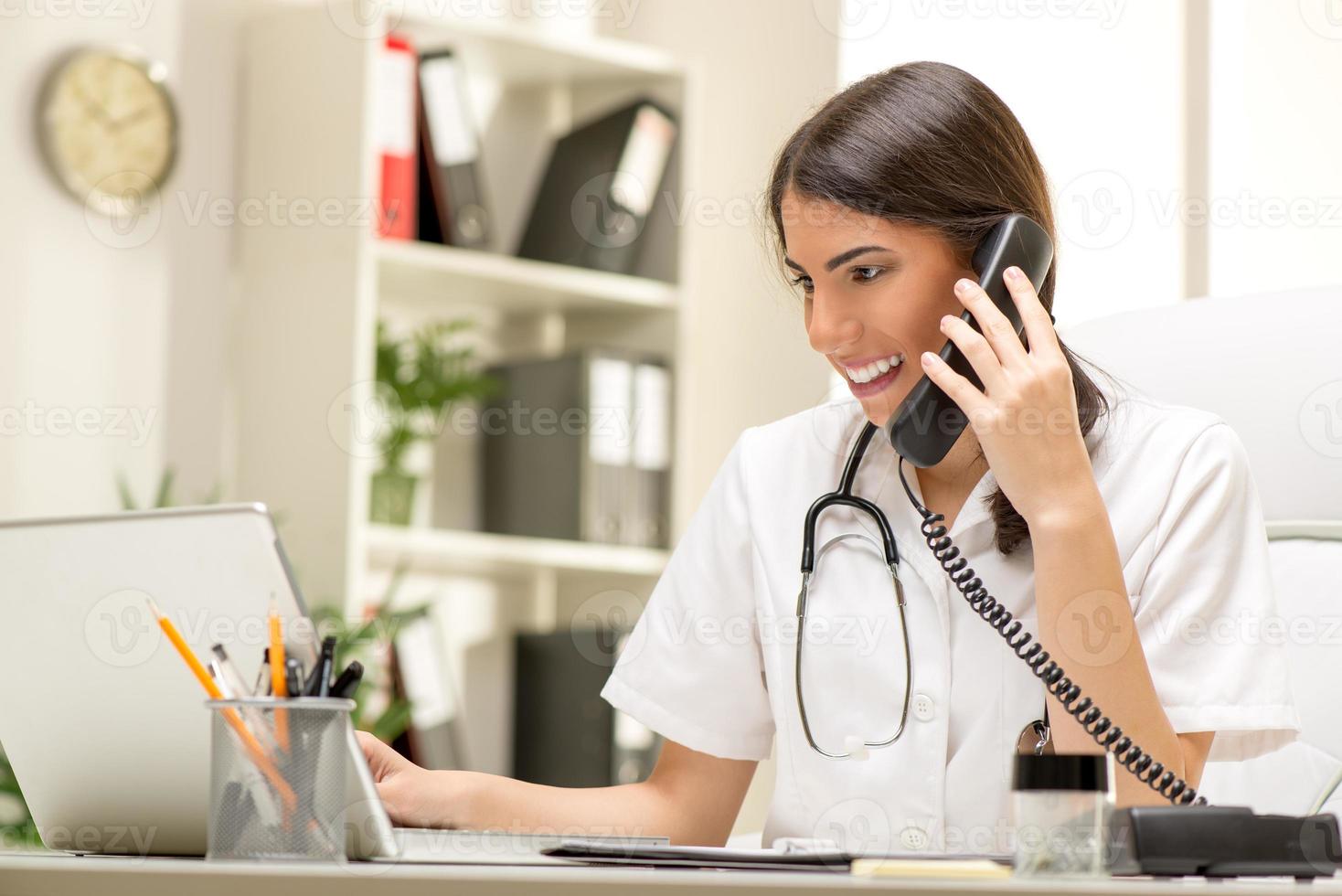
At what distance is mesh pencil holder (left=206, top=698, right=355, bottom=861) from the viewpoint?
0.70 metres

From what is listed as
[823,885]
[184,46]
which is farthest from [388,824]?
[184,46]

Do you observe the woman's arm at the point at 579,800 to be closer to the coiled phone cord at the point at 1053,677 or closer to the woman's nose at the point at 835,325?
the coiled phone cord at the point at 1053,677

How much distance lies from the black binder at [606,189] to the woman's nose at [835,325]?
1.60 m

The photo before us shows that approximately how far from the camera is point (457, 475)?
9.85ft

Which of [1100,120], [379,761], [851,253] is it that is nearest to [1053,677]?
[851,253]

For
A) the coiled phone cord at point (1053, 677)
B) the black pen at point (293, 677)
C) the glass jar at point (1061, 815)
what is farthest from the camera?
the coiled phone cord at point (1053, 677)

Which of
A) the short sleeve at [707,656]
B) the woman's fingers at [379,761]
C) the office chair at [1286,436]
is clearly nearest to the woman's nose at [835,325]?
the short sleeve at [707,656]

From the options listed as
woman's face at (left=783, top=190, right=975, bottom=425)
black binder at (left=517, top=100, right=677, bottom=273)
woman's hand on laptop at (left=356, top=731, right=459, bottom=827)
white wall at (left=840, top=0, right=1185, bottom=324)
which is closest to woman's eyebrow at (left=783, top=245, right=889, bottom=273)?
woman's face at (left=783, top=190, right=975, bottom=425)

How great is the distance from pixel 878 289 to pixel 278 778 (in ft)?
2.62

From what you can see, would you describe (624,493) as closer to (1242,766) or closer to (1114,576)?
(1242,766)

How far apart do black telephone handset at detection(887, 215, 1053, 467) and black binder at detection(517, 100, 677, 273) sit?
164cm

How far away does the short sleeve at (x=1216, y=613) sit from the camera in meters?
1.23

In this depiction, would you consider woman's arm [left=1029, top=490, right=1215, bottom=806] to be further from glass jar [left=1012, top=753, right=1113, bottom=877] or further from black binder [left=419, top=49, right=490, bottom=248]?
black binder [left=419, top=49, right=490, bottom=248]

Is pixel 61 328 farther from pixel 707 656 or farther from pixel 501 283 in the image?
pixel 707 656
